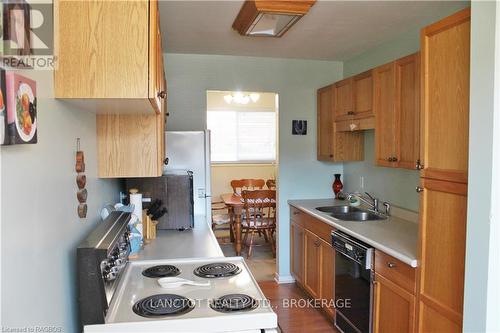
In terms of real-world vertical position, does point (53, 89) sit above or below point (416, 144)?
above

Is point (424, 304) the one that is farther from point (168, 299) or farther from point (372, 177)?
point (372, 177)

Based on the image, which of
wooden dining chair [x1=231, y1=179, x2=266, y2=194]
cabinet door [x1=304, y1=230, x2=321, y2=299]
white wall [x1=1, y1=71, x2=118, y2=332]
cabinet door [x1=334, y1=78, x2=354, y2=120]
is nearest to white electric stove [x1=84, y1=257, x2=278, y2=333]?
white wall [x1=1, y1=71, x2=118, y2=332]

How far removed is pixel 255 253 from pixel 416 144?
3170mm

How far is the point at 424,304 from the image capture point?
2.02 m

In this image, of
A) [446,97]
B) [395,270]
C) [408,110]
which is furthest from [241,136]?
[446,97]

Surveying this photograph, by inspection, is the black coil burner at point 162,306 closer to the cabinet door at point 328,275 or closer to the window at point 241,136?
the cabinet door at point 328,275

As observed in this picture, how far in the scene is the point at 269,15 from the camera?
2.37 metres

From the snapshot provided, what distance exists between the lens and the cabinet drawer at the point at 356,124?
3.14 m

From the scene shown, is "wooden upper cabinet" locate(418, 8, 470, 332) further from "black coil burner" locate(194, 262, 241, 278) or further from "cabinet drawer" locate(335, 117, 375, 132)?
"cabinet drawer" locate(335, 117, 375, 132)

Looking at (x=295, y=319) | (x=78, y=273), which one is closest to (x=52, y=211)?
(x=78, y=273)

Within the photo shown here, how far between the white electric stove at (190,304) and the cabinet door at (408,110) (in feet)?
4.68

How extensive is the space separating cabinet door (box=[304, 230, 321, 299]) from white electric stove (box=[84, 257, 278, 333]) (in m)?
1.62

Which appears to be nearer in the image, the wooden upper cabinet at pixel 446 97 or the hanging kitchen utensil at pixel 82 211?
the hanging kitchen utensil at pixel 82 211

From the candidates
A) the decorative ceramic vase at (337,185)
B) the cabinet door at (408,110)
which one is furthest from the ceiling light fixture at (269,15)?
the decorative ceramic vase at (337,185)
